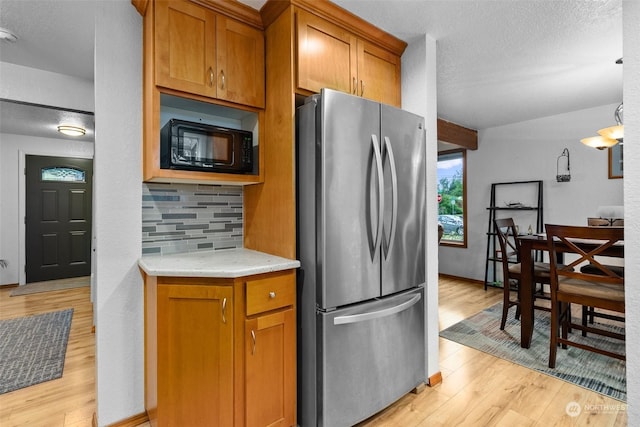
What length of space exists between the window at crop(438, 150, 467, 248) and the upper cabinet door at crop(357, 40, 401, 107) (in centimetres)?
346

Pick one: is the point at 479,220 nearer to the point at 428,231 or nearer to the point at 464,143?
the point at 464,143

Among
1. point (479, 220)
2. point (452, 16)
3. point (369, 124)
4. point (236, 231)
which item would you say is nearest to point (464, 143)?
point (479, 220)

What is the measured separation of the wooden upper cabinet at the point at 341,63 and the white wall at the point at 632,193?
1239 millimetres

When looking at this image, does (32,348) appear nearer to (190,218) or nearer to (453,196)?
(190,218)

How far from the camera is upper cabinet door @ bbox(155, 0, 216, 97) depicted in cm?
165

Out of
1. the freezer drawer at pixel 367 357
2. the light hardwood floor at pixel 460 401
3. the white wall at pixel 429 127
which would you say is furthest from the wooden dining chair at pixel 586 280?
the freezer drawer at pixel 367 357

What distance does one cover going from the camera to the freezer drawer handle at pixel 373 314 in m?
1.68

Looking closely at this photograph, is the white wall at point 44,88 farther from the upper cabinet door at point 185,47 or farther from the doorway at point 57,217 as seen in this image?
the doorway at point 57,217

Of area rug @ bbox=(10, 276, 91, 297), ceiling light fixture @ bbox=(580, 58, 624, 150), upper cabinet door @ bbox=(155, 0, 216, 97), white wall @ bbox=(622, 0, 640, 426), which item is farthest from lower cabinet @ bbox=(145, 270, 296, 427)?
area rug @ bbox=(10, 276, 91, 297)

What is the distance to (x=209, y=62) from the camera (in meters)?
1.79

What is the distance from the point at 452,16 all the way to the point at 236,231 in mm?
1993

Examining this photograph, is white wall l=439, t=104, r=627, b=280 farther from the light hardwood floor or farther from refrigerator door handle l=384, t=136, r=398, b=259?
refrigerator door handle l=384, t=136, r=398, b=259

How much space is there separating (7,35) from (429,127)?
301cm

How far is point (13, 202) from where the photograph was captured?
496 centimetres
